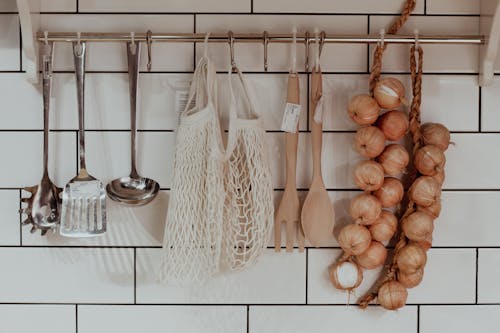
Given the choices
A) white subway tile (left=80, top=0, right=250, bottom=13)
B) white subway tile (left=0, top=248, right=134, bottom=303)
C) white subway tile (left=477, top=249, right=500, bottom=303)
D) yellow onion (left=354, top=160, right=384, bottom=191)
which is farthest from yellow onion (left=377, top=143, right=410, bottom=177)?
white subway tile (left=0, top=248, right=134, bottom=303)

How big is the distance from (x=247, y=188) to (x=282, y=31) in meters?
0.29

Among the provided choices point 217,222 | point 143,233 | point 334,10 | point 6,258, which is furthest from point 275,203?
point 6,258

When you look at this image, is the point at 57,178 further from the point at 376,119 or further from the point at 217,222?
the point at 376,119

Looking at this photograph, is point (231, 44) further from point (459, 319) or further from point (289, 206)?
point (459, 319)

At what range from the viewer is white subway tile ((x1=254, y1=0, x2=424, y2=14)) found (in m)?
1.14

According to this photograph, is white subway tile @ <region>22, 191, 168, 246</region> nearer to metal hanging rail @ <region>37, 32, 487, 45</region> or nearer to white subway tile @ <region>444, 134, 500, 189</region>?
metal hanging rail @ <region>37, 32, 487, 45</region>

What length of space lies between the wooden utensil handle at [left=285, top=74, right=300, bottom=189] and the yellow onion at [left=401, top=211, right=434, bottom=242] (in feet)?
0.66

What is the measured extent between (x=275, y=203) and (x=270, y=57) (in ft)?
0.85

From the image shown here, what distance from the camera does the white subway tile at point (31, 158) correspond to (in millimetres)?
1145

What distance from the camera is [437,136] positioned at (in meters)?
1.08

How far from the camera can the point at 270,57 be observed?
1140 mm

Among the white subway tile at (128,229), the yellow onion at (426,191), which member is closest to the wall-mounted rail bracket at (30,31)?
the white subway tile at (128,229)

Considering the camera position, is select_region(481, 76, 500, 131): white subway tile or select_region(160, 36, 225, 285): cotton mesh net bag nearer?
select_region(160, 36, 225, 285): cotton mesh net bag

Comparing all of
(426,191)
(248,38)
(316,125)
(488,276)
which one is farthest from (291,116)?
(488,276)
